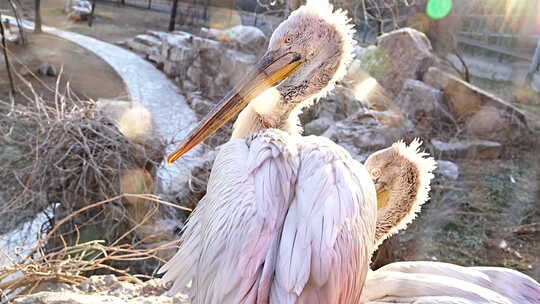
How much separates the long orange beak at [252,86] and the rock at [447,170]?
2.00 meters

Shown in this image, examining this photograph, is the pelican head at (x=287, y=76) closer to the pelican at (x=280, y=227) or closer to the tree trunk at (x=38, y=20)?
the pelican at (x=280, y=227)

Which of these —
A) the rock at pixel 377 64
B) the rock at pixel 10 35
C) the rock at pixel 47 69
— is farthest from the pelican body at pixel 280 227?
the rock at pixel 10 35

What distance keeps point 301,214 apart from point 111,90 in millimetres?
3425

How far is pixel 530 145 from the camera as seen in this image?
11.3 ft

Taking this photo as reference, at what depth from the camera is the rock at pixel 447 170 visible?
2.96 m

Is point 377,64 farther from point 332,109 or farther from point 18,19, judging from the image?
point 18,19

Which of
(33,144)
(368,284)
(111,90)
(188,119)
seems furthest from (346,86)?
(368,284)

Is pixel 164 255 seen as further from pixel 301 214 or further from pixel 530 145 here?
pixel 530 145

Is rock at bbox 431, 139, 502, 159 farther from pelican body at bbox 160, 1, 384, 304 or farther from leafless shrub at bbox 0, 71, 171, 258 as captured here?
pelican body at bbox 160, 1, 384, 304

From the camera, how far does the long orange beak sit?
1374 millimetres

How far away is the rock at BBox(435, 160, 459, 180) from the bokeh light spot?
2.40 metres

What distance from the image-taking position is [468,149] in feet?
10.9

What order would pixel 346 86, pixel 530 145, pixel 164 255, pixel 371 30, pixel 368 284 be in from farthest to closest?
pixel 371 30 < pixel 346 86 < pixel 530 145 < pixel 164 255 < pixel 368 284

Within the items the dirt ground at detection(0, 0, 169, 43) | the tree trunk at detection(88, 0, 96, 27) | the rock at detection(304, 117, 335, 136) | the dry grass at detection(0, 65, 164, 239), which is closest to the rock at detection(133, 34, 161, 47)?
the dirt ground at detection(0, 0, 169, 43)
